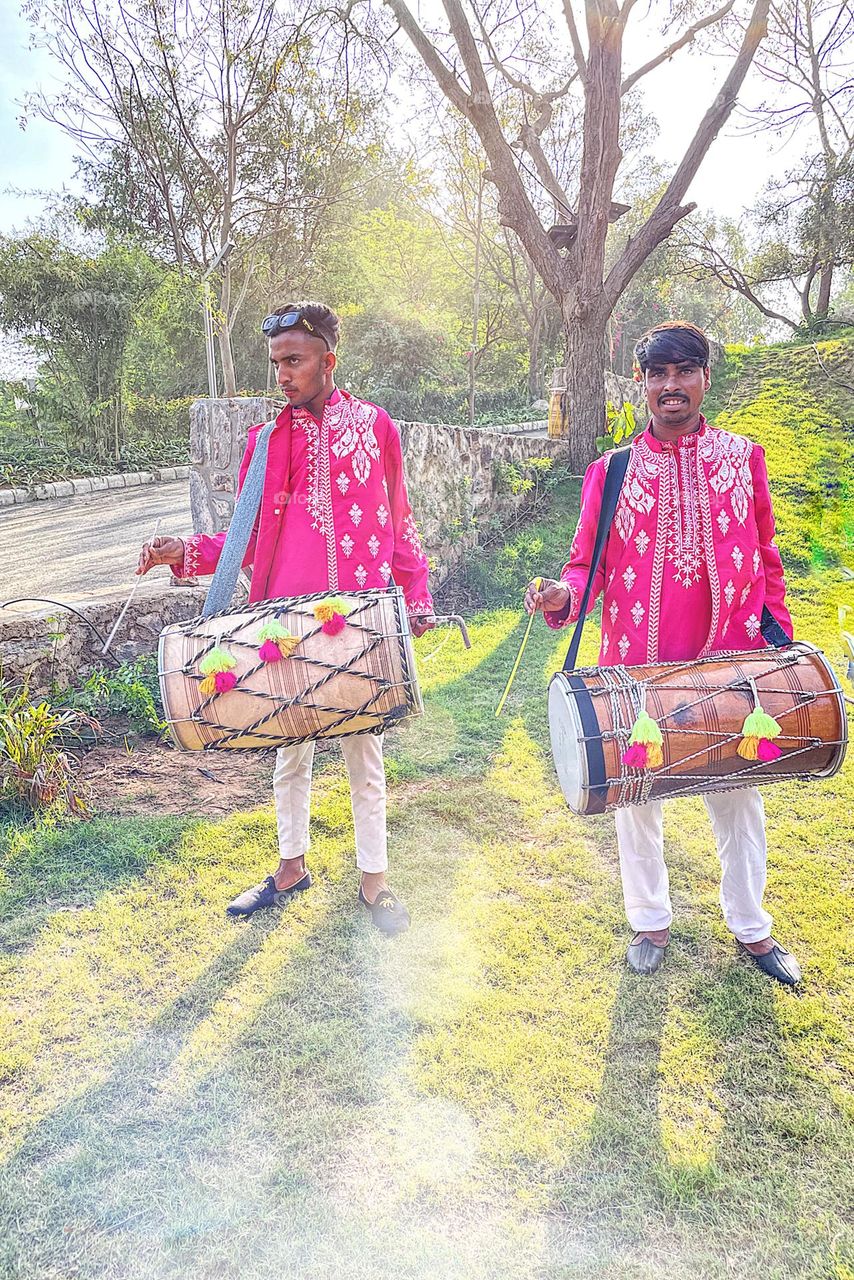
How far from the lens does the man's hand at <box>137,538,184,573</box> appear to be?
2477 mm

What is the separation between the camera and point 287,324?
2561mm

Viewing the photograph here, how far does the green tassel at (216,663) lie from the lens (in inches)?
88.2

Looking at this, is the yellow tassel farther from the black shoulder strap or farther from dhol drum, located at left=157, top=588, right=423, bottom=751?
dhol drum, located at left=157, top=588, right=423, bottom=751

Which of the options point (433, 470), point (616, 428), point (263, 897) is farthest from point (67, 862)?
point (616, 428)

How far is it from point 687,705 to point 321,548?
1.23 m

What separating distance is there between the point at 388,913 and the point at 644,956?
863 mm

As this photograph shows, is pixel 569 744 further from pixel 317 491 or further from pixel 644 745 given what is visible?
pixel 317 491

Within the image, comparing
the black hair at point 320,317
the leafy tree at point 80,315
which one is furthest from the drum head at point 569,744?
the leafy tree at point 80,315

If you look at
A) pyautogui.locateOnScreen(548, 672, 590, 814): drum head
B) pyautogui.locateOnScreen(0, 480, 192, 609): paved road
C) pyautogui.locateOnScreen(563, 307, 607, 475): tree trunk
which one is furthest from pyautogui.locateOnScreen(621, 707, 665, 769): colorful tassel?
pyautogui.locateOnScreen(563, 307, 607, 475): tree trunk

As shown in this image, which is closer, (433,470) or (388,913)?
(388,913)

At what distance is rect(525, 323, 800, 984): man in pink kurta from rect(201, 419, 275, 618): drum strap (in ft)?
2.95

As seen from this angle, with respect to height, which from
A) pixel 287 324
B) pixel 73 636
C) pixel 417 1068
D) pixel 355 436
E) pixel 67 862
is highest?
pixel 287 324

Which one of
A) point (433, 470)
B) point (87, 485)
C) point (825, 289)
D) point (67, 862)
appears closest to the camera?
point (67, 862)

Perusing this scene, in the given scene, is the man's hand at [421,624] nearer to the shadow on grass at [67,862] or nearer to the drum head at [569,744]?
the drum head at [569,744]
